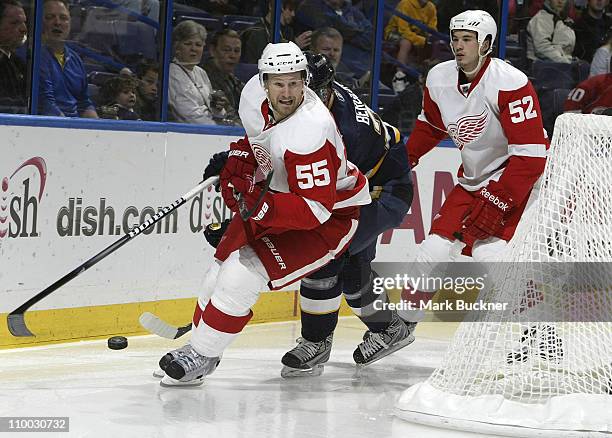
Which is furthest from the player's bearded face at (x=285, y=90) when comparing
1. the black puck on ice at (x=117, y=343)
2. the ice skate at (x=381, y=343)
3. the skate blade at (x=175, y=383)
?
the black puck on ice at (x=117, y=343)

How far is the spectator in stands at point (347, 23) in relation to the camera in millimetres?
5875

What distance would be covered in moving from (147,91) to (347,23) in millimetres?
1313

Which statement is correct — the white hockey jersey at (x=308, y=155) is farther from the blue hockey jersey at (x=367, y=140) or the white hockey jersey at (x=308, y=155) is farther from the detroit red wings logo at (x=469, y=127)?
the detroit red wings logo at (x=469, y=127)

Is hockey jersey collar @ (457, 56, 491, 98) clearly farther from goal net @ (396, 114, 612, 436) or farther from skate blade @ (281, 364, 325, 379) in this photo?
skate blade @ (281, 364, 325, 379)

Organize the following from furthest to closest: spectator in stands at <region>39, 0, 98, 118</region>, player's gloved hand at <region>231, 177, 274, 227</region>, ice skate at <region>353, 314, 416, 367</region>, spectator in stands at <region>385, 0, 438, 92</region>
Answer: spectator in stands at <region>385, 0, 438, 92</region> → spectator in stands at <region>39, 0, 98, 118</region> → ice skate at <region>353, 314, 416, 367</region> → player's gloved hand at <region>231, 177, 274, 227</region>

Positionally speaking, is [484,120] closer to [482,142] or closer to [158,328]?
[482,142]

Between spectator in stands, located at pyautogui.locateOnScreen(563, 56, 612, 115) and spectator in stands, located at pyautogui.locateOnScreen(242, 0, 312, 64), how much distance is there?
192cm

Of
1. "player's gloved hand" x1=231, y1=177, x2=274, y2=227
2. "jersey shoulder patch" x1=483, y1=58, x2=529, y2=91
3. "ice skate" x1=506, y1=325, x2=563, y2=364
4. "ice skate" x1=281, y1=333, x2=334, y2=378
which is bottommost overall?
"ice skate" x1=281, y1=333, x2=334, y2=378

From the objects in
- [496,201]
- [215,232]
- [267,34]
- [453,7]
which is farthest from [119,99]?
[453,7]

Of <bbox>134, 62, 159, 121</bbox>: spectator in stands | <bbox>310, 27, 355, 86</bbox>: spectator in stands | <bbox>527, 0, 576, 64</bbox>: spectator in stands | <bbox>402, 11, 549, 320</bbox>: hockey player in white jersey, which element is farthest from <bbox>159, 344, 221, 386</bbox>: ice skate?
<bbox>527, 0, 576, 64</bbox>: spectator in stands

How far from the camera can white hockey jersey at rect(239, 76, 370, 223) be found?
3.57m

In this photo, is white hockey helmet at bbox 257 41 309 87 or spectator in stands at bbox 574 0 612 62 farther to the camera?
spectator in stands at bbox 574 0 612 62

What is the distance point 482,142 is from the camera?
14.4ft

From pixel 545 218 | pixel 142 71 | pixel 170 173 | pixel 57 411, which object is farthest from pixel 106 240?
pixel 545 218
